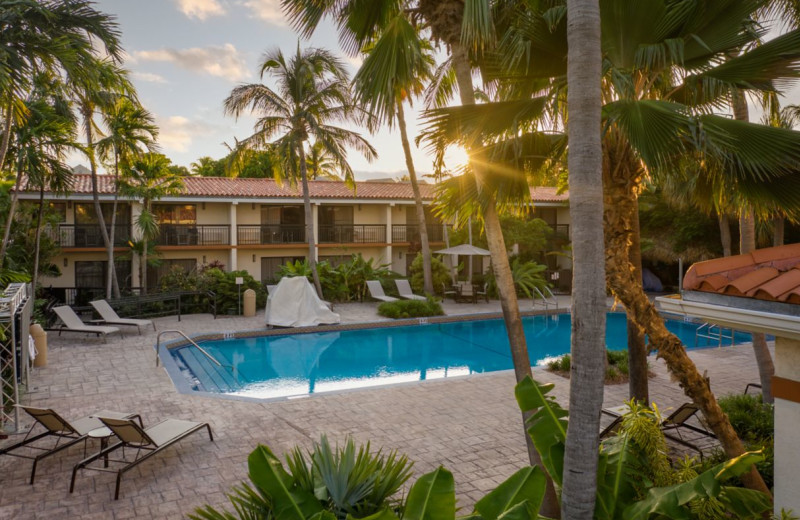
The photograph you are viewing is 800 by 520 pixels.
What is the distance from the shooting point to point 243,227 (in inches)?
1086

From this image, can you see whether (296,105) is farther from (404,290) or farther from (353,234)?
(353,234)

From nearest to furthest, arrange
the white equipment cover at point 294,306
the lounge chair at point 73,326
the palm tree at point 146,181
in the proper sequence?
1. the lounge chair at point 73,326
2. the white equipment cover at point 294,306
3. the palm tree at point 146,181

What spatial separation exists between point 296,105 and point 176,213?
32.6ft

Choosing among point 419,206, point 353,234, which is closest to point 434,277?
point 419,206

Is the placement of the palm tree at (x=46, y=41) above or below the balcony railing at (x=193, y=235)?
above

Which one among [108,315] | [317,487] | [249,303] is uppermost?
[249,303]

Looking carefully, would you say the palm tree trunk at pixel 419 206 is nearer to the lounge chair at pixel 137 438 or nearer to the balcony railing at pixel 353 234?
the balcony railing at pixel 353 234

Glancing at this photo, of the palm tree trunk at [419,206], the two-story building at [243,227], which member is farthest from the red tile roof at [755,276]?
the two-story building at [243,227]

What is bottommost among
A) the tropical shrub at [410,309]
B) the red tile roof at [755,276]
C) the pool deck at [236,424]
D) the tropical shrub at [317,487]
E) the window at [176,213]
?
the pool deck at [236,424]

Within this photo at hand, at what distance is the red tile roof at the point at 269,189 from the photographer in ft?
83.6

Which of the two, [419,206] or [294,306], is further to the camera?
[419,206]

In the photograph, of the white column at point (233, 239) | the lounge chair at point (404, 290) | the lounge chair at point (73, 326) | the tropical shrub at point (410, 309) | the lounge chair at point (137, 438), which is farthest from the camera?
the white column at point (233, 239)

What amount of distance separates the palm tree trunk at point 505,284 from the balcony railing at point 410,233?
24166 mm

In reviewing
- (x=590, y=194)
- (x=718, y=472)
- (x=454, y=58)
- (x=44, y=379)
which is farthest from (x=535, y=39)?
(x=44, y=379)
